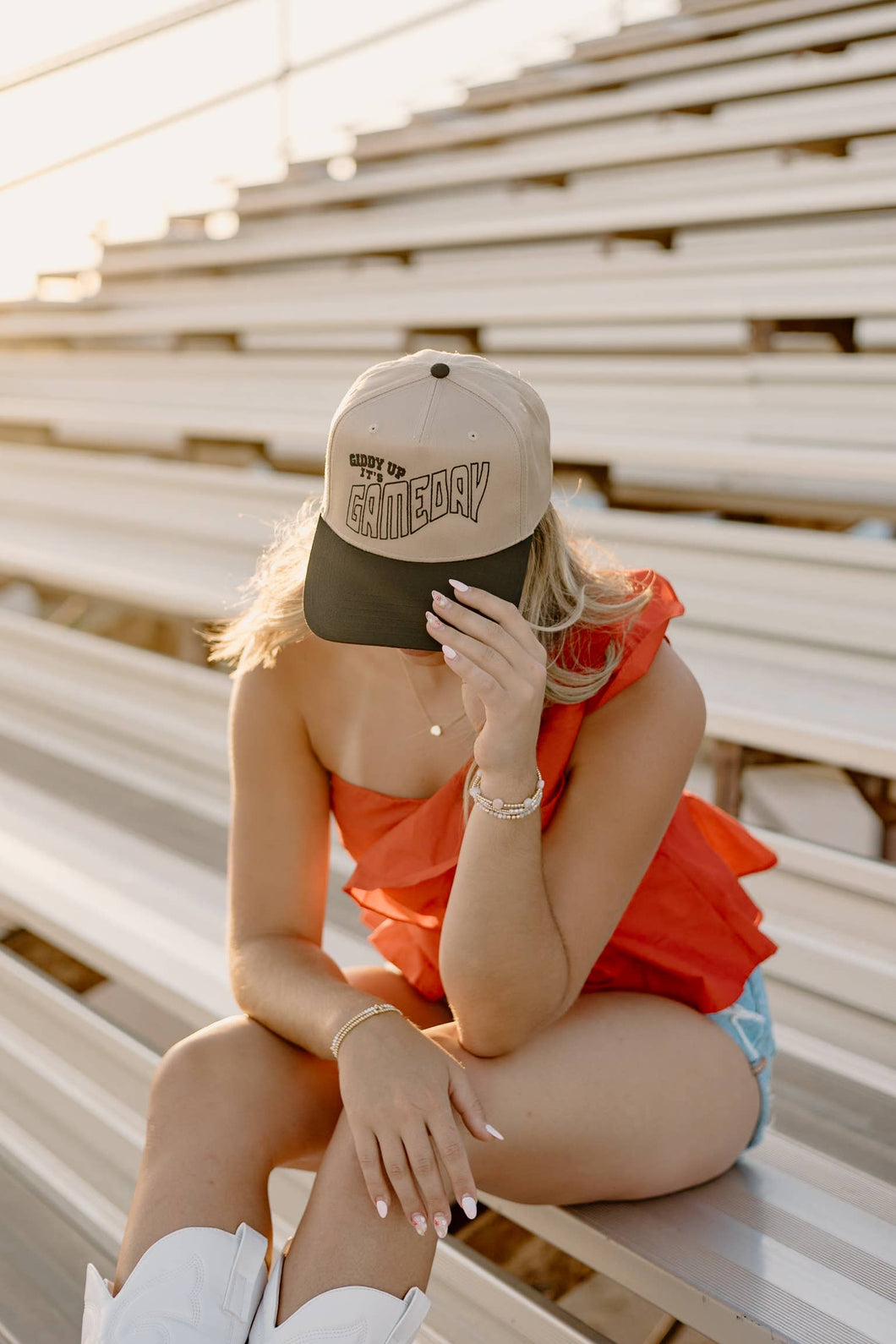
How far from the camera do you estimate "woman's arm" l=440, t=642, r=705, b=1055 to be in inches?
31.4

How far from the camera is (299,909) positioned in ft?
3.23

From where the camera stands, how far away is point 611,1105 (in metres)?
0.83

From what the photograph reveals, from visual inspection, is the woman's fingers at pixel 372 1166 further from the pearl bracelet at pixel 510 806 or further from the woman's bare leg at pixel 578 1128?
the pearl bracelet at pixel 510 806

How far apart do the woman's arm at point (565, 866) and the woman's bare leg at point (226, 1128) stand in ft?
0.45

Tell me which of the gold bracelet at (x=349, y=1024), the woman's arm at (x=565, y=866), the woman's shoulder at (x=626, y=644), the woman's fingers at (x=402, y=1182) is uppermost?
the woman's shoulder at (x=626, y=644)

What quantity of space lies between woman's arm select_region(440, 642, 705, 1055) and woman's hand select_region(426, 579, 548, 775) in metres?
0.03

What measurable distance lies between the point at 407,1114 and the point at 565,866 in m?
0.20

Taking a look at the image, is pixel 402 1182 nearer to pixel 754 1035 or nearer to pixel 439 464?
pixel 754 1035

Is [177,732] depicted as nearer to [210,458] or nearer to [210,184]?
[210,458]

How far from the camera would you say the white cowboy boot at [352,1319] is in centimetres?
71

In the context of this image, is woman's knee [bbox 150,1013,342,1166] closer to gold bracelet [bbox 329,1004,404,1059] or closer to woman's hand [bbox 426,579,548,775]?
gold bracelet [bbox 329,1004,404,1059]

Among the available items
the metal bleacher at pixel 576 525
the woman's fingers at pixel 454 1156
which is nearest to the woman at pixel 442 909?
the woman's fingers at pixel 454 1156

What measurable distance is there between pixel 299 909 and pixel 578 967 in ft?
0.86

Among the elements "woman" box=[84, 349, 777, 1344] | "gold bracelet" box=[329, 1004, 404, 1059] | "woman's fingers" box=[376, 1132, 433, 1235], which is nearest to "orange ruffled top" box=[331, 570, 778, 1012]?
"woman" box=[84, 349, 777, 1344]
